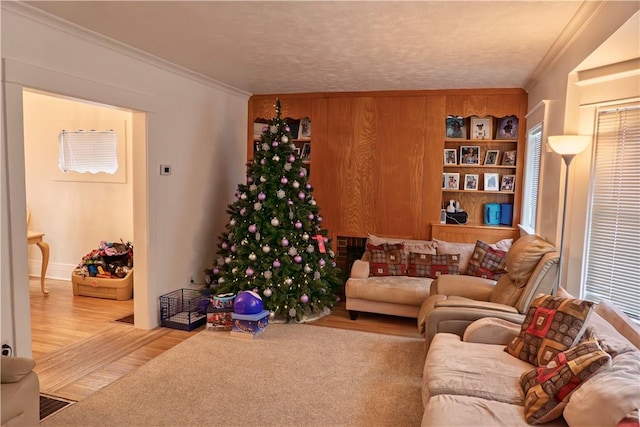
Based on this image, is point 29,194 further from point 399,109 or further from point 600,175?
point 600,175

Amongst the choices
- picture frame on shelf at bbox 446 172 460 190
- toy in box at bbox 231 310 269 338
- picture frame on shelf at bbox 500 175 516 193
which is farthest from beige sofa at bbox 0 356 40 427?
picture frame on shelf at bbox 500 175 516 193

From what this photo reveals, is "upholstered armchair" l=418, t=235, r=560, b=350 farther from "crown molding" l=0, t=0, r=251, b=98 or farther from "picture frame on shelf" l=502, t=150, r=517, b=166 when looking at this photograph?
"crown molding" l=0, t=0, r=251, b=98

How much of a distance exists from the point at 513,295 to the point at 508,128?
104 inches

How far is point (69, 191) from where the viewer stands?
594 centimetres

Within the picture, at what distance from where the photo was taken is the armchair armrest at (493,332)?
2814 millimetres

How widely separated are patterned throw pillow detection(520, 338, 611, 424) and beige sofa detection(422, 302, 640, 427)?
0.03 m

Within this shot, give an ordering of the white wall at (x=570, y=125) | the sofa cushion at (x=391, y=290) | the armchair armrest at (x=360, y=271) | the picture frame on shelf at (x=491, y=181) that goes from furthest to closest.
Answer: the picture frame on shelf at (x=491, y=181) → the armchair armrest at (x=360, y=271) → the sofa cushion at (x=391, y=290) → the white wall at (x=570, y=125)

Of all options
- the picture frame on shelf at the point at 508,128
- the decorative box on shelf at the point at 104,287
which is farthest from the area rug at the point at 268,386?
the picture frame on shelf at the point at 508,128

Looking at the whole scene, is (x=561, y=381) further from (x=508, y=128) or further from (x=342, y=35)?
(x=508, y=128)

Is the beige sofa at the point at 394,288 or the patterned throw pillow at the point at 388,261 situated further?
the patterned throw pillow at the point at 388,261

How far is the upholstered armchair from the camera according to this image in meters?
3.06

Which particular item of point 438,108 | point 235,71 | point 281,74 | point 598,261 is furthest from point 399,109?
point 598,261

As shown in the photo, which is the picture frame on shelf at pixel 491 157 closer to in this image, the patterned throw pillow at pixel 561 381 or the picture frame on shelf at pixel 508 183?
the picture frame on shelf at pixel 508 183

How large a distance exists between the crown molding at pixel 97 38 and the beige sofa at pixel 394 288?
2681 millimetres
